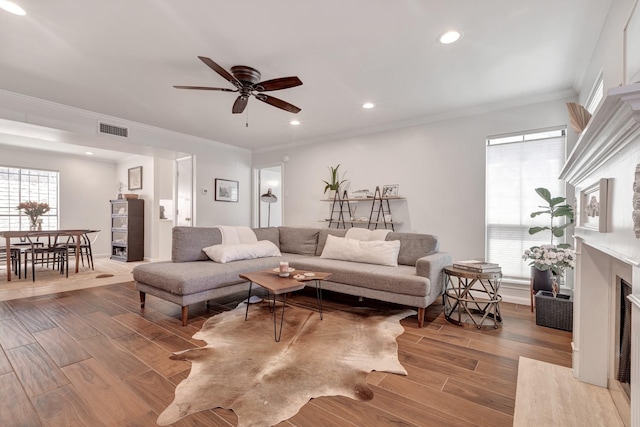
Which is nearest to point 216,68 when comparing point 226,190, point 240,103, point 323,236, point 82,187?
point 240,103

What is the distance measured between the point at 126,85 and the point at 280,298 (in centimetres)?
305

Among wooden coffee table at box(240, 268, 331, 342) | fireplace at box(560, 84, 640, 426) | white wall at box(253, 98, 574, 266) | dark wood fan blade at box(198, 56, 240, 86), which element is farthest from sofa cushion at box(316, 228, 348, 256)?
fireplace at box(560, 84, 640, 426)

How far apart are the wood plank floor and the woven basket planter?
0.31 ft

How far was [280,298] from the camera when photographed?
3926 mm

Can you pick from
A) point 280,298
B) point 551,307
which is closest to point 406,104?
point 551,307

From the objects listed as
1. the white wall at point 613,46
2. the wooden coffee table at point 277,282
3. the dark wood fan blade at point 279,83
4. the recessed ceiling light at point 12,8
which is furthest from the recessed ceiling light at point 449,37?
the recessed ceiling light at point 12,8

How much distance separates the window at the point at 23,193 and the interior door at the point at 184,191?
3329 mm

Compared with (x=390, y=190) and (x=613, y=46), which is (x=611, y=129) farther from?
(x=390, y=190)

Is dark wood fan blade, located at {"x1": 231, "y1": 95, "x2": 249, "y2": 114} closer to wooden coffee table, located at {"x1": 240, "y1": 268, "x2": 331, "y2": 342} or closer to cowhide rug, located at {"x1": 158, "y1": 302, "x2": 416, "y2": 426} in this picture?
wooden coffee table, located at {"x1": 240, "y1": 268, "x2": 331, "y2": 342}

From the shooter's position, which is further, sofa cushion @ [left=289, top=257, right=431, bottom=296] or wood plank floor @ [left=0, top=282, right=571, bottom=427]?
sofa cushion @ [left=289, top=257, right=431, bottom=296]

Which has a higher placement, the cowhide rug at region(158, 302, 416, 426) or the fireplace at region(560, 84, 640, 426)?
the fireplace at region(560, 84, 640, 426)

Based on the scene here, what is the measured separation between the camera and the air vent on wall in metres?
Result: 4.26

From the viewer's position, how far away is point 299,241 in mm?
4605

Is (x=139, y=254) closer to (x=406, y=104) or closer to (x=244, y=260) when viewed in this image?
(x=244, y=260)
